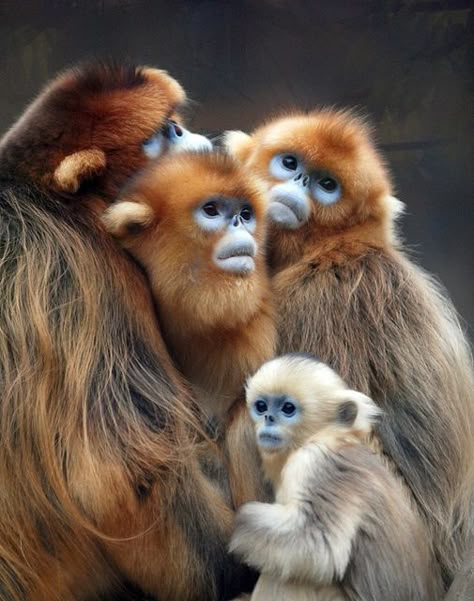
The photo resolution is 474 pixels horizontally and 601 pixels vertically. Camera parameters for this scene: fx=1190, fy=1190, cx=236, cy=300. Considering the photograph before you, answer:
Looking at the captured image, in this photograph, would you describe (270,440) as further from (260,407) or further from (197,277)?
(197,277)

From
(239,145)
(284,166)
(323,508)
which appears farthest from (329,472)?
(239,145)

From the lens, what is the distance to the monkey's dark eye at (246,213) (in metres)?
3.58

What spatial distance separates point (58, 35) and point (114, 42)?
30 centimetres

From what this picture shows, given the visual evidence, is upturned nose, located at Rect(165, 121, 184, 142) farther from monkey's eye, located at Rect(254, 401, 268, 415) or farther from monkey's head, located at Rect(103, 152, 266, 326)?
monkey's eye, located at Rect(254, 401, 268, 415)

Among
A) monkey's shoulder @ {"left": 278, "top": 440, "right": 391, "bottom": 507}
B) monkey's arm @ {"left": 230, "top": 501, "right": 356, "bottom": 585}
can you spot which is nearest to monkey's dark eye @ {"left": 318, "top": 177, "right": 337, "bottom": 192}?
monkey's shoulder @ {"left": 278, "top": 440, "right": 391, "bottom": 507}

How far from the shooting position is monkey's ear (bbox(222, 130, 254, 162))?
4.29 metres

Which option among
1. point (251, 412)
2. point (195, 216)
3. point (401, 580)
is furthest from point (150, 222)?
point (401, 580)

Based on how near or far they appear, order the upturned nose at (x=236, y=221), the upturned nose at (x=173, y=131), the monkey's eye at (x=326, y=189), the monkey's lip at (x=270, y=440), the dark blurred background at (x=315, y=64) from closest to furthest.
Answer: the monkey's lip at (x=270, y=440) < the upturned nose at (x=236, y=221) < the upturned nose at (x=173, y=131) < the monkey's eye at (x=326, y=189) < the dark blurred background at (x=315, y=64)

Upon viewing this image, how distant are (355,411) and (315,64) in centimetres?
301

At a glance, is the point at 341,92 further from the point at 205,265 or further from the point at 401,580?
the point at 401,580

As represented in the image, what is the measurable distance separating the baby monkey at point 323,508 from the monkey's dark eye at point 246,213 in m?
0.44

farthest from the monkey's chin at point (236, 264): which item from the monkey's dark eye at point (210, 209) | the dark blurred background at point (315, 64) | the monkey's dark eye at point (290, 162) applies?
the dark blurred background at point (315, 64)

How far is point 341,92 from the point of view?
6.08 m

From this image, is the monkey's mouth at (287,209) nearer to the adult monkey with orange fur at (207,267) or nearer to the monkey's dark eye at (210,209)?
the adult monkey with orange fur at (207,267)
